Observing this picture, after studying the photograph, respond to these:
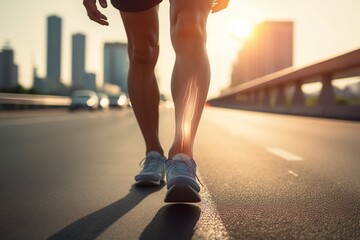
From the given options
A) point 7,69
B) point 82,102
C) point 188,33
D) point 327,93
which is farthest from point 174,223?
point 7,69

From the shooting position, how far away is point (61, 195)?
3000mm

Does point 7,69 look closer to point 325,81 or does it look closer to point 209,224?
point 325,81

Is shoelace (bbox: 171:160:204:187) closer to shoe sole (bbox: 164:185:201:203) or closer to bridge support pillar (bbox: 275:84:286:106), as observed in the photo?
shoe sole (bbox: 164:185:201:203)

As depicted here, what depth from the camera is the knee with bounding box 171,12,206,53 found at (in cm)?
300

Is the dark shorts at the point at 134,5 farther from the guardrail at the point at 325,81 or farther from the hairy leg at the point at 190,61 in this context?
the guardrail at the point at 325,81

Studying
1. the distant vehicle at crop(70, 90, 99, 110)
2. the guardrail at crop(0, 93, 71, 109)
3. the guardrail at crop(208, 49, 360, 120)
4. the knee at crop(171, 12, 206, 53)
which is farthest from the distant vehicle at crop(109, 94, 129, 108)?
the knee at crop(171, 12, 206, 53)

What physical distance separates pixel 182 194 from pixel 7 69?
147 metres

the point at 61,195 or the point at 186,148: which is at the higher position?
the point at 186,148

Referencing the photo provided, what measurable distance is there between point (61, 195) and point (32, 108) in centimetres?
2649

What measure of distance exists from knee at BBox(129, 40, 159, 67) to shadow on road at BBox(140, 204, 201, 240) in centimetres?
139

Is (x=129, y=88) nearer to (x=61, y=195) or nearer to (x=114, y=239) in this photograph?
(x=61, y=195)

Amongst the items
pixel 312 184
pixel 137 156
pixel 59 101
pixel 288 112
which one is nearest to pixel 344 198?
pixel 312 184

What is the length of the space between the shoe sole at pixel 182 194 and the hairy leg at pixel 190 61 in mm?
524

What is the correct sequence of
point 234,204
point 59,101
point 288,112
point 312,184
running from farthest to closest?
point 59,101 < point 288,112 < point 312,184 < point 234,204
